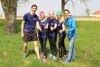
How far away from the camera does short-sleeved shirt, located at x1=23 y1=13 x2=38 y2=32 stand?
1181cm

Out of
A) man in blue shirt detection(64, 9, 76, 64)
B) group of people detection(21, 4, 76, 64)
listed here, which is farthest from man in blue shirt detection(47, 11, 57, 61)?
man in blue shirt detection(64, 9, 76, 64)

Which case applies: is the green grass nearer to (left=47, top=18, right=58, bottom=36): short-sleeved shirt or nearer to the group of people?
the group of people

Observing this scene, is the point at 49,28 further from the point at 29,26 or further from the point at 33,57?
the point at 33,57

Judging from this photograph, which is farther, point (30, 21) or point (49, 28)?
point (49, 28)

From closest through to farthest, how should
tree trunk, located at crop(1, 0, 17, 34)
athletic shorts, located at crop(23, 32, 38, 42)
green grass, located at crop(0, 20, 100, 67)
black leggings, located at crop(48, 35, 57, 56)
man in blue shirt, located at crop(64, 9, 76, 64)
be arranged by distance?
green grass, located at crop(0, 20, 100, 67) → man in blue shirt, located at crop(64, 9, 76, 64) → athletic shorts, located at crop(23, 32, 38, 42) → black leggings, located at crop(48, 35, 57, 56) → tree trunk, located at crop(1, 0, 17, 34)

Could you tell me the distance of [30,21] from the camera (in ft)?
39.0

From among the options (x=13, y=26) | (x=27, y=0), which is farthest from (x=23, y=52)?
(x=27, y=0)

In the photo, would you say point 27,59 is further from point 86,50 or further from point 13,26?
point 13,26

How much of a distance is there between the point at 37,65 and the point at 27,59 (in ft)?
3.07

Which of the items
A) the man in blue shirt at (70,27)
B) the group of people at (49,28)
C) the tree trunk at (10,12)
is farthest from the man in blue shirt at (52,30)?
the tree trunk at (10,12)

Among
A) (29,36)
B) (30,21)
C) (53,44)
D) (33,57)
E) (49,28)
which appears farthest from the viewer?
(53,44)

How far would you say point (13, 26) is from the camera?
19672mm

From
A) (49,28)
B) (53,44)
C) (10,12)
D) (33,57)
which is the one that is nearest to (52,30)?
(49,28)

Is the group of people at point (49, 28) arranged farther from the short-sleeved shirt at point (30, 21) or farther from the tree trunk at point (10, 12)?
the tree trunk at point (10, 12)
